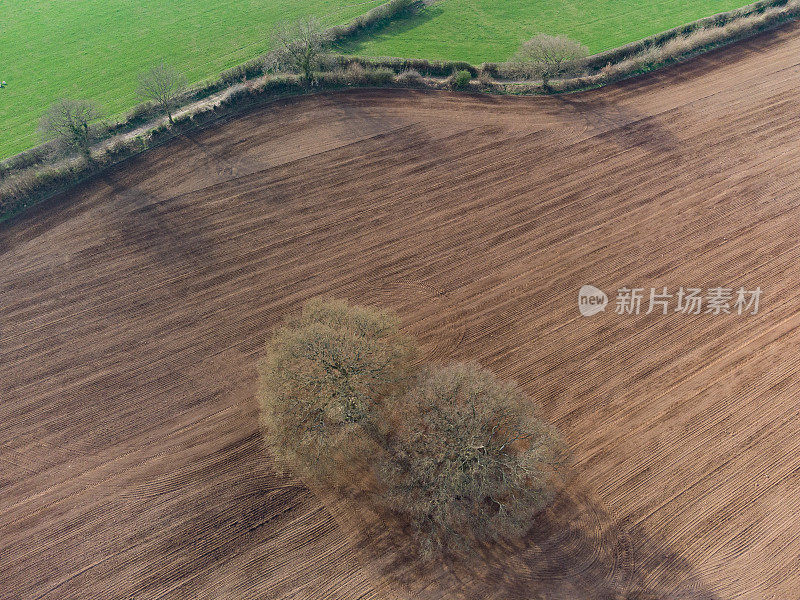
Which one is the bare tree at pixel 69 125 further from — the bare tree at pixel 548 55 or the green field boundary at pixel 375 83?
the bare tree at pixel 548 55

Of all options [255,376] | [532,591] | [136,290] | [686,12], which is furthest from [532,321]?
[686,12]

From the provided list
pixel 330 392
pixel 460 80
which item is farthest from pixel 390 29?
pixel 330 392

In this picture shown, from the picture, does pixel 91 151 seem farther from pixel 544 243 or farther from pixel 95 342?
pixel 544 243

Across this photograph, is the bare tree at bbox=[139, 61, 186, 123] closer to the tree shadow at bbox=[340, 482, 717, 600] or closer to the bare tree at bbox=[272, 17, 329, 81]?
the bare tree at bbox=[272, 17, 329, 81]

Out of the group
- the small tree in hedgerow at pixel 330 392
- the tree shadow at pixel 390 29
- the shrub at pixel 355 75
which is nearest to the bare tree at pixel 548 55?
the shrub at pixel 355 75

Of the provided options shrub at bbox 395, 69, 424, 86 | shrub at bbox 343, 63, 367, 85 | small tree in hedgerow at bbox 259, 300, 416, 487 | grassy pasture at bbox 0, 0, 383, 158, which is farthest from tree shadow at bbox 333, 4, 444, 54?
small tree in hedgerow at bbox 259, 300, 416, 487

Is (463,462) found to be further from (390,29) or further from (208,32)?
(208,32)

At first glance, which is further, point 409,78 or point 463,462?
point 409,78

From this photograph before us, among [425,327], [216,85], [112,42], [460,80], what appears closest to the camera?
[425,327]
